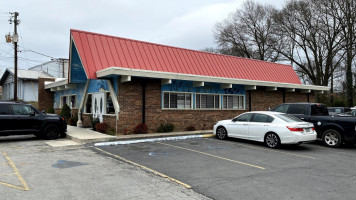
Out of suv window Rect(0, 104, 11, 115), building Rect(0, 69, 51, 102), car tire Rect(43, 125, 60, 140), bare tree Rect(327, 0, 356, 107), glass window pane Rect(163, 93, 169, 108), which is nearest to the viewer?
suv window Rect(0, 104, 11, 115)

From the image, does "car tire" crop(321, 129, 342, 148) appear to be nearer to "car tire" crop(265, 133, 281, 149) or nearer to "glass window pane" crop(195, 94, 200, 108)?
"car tire" crop(265, 133, 281, 149)

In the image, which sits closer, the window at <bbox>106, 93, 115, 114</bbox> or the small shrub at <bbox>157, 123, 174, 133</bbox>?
the window at <bbox>106, 93, 115, 114</bbox>

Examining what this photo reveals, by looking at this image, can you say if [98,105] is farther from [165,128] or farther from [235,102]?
[235,102]

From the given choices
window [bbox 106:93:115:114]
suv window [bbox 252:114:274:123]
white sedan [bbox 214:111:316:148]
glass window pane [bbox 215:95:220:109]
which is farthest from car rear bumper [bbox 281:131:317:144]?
window [bbox 106:93:115:114]

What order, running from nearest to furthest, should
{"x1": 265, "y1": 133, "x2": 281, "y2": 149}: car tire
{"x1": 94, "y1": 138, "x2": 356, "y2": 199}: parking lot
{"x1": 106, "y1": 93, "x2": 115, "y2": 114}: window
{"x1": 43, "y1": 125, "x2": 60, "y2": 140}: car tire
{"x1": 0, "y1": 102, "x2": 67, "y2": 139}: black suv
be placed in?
1. {"x1": 94, "y1": 138, "x2": 356, "y2": 199}: parking lot
2. {"x1": 265, "y1": 133, "x2": 281, "y2": 149}: car tire
3. {"x1": 0, "y1": 102, "x2": 67, "y2": 139}: black suv
4. {"x1": 43, "y1": 125, "x2": 60, "y2": 140}: car tire
5. {"x1": 106, "y1": 93, "x2": 115, "y2": 114}: window

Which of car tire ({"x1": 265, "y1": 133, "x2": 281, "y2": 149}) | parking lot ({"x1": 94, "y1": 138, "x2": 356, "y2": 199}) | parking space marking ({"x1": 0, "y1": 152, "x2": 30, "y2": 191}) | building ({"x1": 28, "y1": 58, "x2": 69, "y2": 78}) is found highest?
building ({"x1": 28, "y1": 58, "x2": 69, "y2": 78})

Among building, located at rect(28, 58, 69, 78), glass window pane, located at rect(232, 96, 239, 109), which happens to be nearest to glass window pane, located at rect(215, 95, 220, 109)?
glass window pane, located at rect(232, 96, 239, 109)

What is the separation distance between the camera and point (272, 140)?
1127 centimetres

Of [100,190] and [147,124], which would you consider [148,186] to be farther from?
[147,124]

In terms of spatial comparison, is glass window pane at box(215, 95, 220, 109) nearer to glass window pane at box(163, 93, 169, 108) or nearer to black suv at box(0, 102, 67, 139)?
glass window pane at box(163, 93, 169, 108)

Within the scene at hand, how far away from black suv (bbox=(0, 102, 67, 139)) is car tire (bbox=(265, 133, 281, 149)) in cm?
975

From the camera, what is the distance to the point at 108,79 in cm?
1457

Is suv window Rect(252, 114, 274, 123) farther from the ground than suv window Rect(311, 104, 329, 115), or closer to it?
closer to it

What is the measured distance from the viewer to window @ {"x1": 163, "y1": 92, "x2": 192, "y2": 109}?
1587 centimetres
